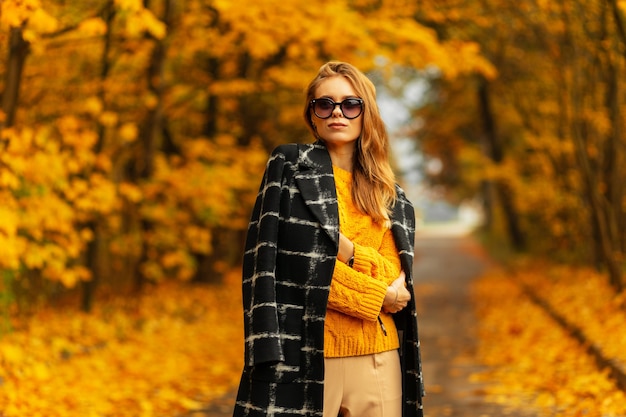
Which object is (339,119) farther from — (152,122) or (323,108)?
(152,122)

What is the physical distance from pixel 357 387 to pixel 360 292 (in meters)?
0.33

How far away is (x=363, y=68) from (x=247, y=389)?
932 cm

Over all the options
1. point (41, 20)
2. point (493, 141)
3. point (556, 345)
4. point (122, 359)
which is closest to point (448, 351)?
point (556, 345)

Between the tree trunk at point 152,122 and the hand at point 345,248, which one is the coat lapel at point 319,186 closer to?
the hand at point 345,248

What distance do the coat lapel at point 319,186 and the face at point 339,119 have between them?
0.22ft

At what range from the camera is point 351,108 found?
3.13 m

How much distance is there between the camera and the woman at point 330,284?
2.94 metres

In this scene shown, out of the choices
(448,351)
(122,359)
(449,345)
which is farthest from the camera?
(449,345)

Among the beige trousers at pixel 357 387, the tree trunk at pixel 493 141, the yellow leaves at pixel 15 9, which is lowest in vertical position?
the beige trousers at pixel 357 387

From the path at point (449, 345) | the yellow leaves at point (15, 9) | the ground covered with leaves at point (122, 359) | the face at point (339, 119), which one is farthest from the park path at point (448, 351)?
the face at point (339, 119)

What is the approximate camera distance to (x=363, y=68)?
11953mm

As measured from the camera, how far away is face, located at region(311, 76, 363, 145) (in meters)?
3.12

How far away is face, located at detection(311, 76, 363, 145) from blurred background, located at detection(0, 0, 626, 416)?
3.32 metres

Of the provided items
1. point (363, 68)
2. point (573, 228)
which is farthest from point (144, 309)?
point (573, 228)
